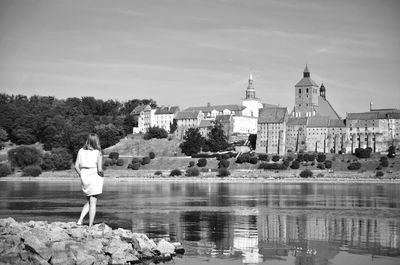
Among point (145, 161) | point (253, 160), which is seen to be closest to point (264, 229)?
point (253, 160)

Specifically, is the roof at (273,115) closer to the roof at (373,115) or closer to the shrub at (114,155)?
the roof at (373,115)

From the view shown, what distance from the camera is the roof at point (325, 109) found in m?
145

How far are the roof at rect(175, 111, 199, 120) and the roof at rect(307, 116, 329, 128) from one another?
26703 mm

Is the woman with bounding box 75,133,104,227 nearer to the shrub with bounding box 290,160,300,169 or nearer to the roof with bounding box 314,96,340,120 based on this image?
the shrub with bounding box 290,160,300,169

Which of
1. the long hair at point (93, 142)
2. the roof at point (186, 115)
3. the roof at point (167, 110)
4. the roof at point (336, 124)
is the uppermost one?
the roof at point (167, 110)

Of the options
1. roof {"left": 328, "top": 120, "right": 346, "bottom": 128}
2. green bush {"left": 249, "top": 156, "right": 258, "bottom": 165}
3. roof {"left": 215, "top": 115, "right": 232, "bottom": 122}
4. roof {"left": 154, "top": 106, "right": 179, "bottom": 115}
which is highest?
roof {"left": 154, "top": 106, "right": 179, "bottom": 115}

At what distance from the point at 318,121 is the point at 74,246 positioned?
117636mm

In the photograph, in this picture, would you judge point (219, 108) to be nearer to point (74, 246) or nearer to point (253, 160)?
point (253, 160)

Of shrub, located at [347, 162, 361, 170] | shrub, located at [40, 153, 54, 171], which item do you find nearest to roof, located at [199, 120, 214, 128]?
shrub, located at [40, 153, 54, 171]

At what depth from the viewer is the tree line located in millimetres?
135250

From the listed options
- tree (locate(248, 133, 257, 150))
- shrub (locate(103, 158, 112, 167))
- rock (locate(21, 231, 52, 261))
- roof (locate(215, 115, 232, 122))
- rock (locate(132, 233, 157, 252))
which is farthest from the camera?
roof (locate(215, 115, 232, 122))

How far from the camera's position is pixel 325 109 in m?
148

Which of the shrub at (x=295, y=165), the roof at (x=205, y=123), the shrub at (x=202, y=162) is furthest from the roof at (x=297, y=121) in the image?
the shrub at (x=202, y=162)

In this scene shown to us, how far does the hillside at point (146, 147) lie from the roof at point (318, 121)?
27.0 meters
